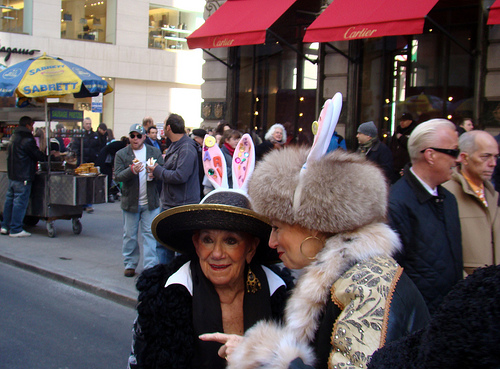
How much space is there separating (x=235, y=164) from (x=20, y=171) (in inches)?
294

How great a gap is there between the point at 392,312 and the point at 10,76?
408 inches

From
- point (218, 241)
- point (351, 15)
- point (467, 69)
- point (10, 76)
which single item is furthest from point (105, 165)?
point (218, 241)

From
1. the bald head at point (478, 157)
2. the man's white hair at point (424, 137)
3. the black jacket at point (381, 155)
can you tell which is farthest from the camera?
the black jacket at point (381, 155)

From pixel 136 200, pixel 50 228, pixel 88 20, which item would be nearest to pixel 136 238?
pixel 136 200

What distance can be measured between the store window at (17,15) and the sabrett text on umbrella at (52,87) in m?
14.7

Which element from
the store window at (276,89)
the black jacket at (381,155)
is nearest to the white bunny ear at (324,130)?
the black jacket at (381,155)

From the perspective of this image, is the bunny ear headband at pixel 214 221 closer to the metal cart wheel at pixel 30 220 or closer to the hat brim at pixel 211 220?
the hat brim at pixel 211 220

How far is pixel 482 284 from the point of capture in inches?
27.1

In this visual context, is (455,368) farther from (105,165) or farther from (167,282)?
(105,165)

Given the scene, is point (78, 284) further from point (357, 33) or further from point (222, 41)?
point (222, 41)

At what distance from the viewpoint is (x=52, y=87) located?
9.80 meters

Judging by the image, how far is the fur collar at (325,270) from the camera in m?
1.49

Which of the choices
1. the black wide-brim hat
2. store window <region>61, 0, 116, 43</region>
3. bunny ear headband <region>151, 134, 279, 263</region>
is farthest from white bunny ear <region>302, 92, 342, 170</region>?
store window <region>61, 0, 116, 43</region>

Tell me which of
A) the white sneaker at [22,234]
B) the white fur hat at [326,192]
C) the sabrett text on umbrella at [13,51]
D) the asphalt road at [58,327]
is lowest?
the asphalt road at [58,327]
